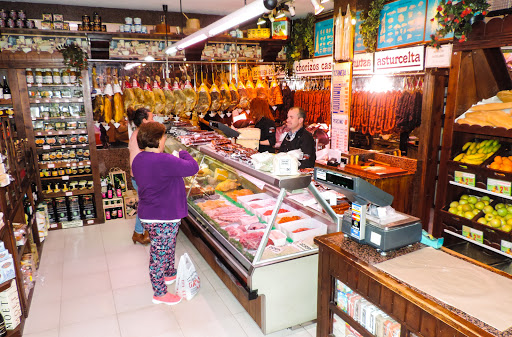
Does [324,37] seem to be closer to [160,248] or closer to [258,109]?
[258,109]

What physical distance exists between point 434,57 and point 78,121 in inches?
248

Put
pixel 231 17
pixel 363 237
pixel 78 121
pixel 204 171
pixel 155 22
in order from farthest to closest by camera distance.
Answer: pixel 155 22 < pixel 78 121 < pixel 204 171 < pixel 231 17 < pixel 363 237

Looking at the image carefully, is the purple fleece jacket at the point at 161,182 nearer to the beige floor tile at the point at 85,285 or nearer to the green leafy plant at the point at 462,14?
the beige floor tile at the point at 85,285

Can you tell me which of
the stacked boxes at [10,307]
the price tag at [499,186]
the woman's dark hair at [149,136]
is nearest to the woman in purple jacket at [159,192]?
the woman's dark hair at [149,136]

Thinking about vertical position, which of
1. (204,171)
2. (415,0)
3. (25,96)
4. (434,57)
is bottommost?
(204,171)

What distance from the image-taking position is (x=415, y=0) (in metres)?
5.88

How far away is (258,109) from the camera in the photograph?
25.3 feet

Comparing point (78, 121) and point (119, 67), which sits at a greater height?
point (119, 67)

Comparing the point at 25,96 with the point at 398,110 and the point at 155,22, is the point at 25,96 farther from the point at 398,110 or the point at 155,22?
the point at 398,110

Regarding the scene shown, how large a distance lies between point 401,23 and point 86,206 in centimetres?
654

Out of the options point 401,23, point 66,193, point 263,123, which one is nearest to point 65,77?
point 66,193

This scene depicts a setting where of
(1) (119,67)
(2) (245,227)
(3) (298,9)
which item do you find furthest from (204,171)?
(3) (298,9)

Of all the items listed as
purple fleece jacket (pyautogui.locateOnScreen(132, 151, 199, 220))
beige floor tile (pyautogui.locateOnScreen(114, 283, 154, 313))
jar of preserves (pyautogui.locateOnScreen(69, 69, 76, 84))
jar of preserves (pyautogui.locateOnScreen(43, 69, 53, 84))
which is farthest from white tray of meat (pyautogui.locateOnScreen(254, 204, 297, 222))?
jar of preserves (pyautogui.locateOnScreen(43, 69, 53, 84))

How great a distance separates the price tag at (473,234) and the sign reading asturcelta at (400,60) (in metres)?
2.80
